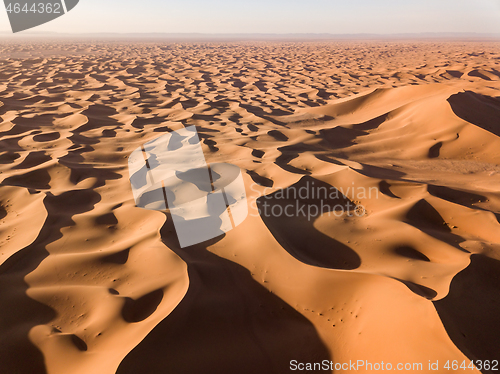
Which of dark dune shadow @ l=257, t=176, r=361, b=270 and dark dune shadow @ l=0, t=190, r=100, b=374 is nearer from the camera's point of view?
dark dune shadow @ l=0, t=190, r=100, b=374

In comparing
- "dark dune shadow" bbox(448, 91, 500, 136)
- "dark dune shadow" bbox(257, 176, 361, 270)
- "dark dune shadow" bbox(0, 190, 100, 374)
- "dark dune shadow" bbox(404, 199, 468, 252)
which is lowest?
"dark dune shadow" bbox(0, 190, 100, 374)

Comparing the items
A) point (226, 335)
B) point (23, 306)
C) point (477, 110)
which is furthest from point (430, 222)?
point (477, 110)

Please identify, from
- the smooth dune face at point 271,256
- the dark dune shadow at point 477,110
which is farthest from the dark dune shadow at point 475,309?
the dark dune shadow at point 477,110

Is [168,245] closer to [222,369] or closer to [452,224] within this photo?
[222,369]

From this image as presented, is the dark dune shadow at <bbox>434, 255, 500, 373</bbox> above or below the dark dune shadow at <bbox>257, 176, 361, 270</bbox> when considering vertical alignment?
above

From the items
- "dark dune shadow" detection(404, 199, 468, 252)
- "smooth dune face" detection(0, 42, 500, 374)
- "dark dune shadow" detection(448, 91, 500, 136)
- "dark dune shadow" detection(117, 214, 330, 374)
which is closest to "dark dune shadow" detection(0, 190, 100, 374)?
"smooth dune face" detection(0, 42, 500, 374)

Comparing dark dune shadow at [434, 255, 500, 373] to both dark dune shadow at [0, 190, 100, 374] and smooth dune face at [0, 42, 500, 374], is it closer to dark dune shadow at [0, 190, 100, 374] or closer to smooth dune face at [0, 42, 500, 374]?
smooth dune face at [0, 42, 500, 374]
